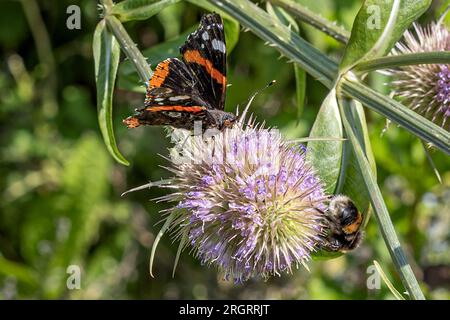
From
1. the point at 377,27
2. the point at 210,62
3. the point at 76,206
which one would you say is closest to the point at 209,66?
the point at 210,62

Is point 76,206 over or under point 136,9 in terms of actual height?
under

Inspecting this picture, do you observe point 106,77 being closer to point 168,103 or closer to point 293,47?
point 168,103

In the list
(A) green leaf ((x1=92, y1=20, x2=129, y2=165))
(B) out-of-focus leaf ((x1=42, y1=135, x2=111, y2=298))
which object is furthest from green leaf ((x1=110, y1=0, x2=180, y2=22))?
(B) out-of-focus leaf ((x1=42, y1=135, x2=111, y2=298))

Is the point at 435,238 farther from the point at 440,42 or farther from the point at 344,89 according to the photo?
the point at 344,89

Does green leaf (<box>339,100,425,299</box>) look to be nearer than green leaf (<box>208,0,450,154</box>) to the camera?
Yes

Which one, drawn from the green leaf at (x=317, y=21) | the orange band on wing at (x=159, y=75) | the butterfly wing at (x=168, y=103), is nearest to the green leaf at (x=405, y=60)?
the green leaf at (x=317, y=21)

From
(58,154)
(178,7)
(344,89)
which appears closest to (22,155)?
(58,154)

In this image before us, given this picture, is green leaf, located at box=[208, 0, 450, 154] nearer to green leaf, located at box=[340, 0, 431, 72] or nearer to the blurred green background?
green leaf, located at box=[340, 0, 431, 72]

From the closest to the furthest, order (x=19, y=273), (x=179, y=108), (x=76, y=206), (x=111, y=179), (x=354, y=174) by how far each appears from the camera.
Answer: (x=179, y=108), (x=354, y=174), (x=19, y=273), (x=76, y=206), (x=111, y=179)
